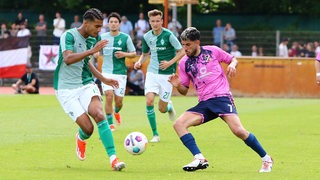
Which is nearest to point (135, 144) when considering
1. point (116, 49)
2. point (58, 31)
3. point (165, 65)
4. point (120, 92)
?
point (165, 65)

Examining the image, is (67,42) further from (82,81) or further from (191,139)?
(191,139)

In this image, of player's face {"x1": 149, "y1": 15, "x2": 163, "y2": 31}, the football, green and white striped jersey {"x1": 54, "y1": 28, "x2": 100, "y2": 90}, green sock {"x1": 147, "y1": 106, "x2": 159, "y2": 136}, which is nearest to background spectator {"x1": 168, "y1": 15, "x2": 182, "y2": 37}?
player's face {"x1": 149, "y1": 15, "x2": 163, "y2": 31}

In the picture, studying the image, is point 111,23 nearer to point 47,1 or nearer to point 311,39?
point 311,39

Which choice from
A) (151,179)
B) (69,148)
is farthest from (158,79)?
(151,179)

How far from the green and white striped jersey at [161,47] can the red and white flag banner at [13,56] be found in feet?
63.0

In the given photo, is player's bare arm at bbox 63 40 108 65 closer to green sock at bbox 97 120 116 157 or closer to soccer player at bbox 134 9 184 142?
green sock at bbox 97 120 116 157

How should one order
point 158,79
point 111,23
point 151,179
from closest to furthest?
point 151,179, point 158,79, point 111,23

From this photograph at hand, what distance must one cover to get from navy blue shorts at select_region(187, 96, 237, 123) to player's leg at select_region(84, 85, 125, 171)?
4.04 feet

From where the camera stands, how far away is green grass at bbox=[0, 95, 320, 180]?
41.3ft

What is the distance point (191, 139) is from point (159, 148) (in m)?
3.43

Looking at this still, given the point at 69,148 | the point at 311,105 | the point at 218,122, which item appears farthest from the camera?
the point at 311,105

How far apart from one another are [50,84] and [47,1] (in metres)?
9.16

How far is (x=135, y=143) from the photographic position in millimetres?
13570

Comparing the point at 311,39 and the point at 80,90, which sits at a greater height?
the point at 80,90
